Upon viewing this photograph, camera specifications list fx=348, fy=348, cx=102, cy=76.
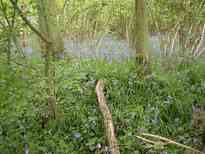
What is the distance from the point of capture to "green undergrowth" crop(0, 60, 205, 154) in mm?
3297

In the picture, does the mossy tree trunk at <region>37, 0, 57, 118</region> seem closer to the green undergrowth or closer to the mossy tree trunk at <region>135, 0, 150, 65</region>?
the green undergrowth

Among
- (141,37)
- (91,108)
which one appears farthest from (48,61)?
(141,37)

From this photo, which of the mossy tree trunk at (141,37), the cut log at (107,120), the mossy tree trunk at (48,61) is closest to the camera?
the cut log at (107,120)

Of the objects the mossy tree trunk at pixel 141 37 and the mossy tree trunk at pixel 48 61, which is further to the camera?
the mossy tree trunk at pixel 141 37

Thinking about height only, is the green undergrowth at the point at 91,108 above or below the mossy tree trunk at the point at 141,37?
below

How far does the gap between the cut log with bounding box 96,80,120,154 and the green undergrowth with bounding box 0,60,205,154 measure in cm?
9

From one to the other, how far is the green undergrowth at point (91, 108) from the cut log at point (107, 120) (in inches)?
3.5

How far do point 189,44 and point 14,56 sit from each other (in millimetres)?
2968

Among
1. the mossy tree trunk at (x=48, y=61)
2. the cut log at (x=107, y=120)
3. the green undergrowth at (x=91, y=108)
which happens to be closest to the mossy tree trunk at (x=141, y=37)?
the green undergrowth at (x=91, y=108)

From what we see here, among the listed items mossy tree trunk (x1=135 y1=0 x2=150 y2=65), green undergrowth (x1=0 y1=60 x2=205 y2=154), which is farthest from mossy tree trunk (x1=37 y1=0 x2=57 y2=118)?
mossy tree trunk (x1=135 y1=0 x2=150 y2=65)

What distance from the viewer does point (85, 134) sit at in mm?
3574

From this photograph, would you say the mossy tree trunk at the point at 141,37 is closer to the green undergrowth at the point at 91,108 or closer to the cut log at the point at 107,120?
the green undergrowth at the point at 91,108

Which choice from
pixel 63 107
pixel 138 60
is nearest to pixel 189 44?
pixel 138 60

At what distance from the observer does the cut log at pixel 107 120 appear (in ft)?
10.5
